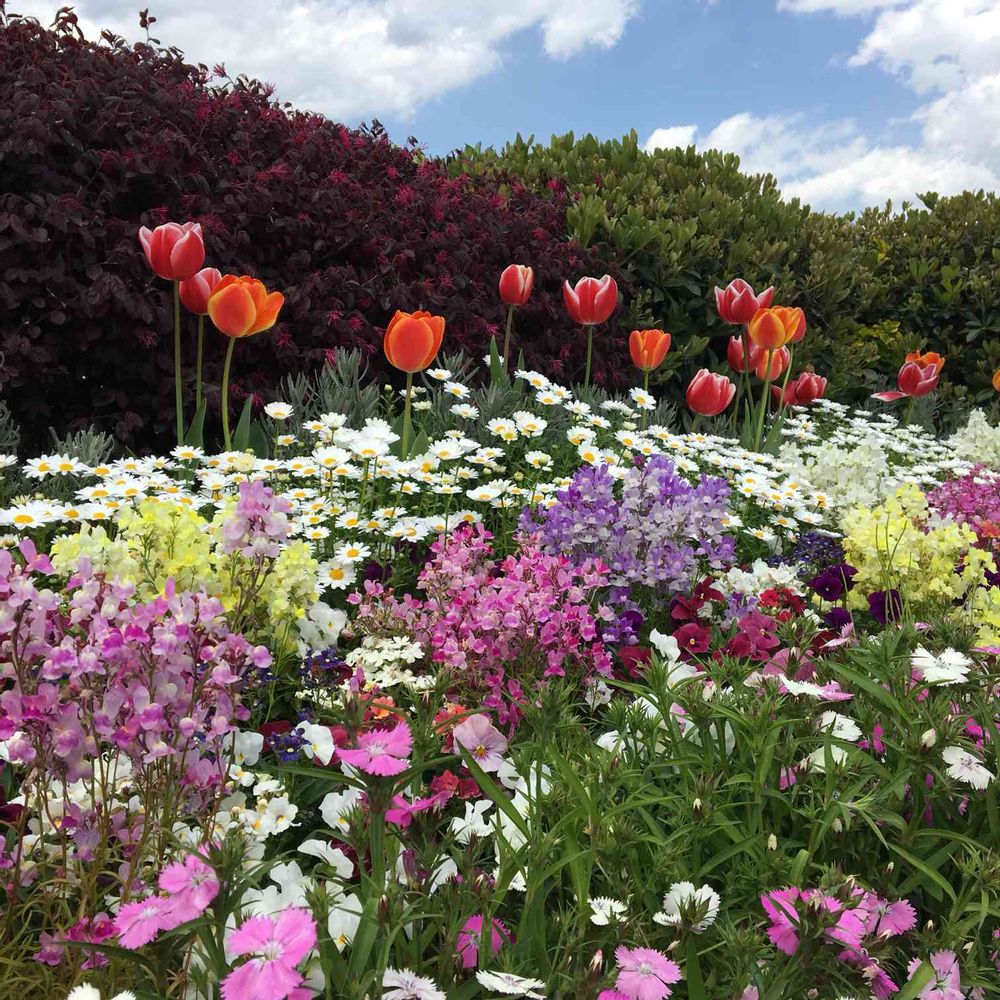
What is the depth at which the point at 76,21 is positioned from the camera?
604cm

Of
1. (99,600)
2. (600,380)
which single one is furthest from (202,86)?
(99,600)

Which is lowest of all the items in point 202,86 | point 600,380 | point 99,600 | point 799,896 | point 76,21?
point 799,896

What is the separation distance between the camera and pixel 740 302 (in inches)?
223

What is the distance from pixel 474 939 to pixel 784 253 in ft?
26.6

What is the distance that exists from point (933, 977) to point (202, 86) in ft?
20.0

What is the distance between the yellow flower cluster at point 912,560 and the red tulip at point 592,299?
2.33 meters

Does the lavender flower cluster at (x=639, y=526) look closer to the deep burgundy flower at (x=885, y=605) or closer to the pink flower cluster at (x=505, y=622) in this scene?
the pink flower cluster at (x=505, y=622)

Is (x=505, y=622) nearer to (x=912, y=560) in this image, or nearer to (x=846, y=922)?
(x=846, y=922)

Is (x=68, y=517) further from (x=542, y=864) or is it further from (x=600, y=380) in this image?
(x=600, y=380)

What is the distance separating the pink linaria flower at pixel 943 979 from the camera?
1576 millimetres

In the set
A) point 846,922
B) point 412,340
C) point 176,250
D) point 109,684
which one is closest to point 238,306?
point 176,250

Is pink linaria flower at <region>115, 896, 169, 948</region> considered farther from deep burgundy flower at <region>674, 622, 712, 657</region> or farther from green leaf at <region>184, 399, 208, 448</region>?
green leaf at <region>184, 399, 208, 448</region>

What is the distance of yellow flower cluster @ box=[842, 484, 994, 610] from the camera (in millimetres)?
3223

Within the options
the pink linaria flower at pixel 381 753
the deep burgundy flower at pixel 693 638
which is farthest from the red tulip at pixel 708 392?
the pink linaria flower at pixel 381 753
